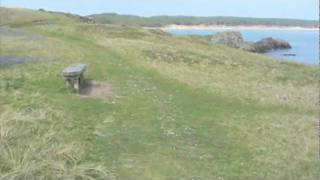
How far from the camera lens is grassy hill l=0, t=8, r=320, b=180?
13.3 metres

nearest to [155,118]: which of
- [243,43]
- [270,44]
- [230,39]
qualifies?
[230,39]

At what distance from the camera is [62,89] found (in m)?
21.3

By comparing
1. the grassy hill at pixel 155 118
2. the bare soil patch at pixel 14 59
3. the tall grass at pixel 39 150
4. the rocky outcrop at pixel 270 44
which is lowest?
the rocky outcrop at pixel 270 44

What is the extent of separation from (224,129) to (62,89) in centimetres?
644

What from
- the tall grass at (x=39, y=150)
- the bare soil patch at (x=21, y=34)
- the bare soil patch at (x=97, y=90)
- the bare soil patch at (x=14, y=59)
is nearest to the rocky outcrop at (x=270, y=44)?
the bare soil patch at (x=21, y=34)

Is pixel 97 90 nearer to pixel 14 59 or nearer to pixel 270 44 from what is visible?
pixel 14 59

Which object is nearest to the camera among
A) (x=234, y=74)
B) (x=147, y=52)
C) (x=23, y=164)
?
(x=23, y=164)

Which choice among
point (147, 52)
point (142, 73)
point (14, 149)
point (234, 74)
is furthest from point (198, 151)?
point (147, 52)

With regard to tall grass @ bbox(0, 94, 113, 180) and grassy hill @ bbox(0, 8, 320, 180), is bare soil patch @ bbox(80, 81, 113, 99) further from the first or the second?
tall grass @ bbox(0, 94, 113, 180)

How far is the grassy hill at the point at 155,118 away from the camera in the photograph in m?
13.3

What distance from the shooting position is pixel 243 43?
7538 centimetres

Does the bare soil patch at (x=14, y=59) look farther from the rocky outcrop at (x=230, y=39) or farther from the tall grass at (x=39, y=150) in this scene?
the rocky outcrop at (x=230, y=39)

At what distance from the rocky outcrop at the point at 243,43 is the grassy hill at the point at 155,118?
38.1 m

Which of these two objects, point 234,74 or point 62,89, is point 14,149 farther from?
point 234,74
